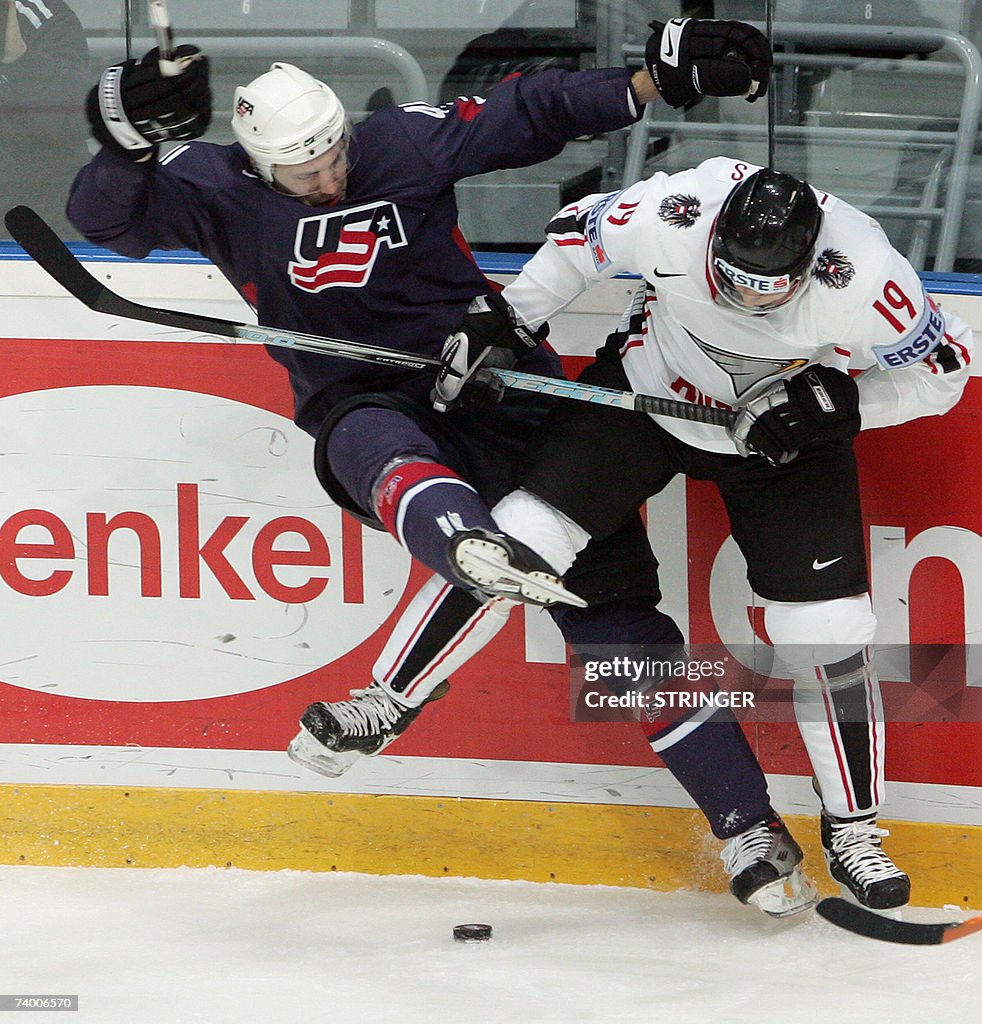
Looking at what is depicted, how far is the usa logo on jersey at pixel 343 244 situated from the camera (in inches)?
90.0

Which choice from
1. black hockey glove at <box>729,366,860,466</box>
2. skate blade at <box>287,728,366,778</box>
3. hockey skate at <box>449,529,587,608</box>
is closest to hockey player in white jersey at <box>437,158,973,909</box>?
black hockey glove at <box>729,366,860,466</box>

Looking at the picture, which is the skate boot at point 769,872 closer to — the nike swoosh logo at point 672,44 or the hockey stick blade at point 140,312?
the hockey stick blade at point 140,312

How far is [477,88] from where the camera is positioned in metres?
2.76

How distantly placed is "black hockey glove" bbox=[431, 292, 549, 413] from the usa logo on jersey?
184mm

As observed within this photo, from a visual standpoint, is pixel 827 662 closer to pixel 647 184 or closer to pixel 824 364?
pixel 824 364

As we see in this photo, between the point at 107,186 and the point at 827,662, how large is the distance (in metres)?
1.37

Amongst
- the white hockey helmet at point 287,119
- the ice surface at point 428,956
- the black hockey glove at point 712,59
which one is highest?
the black hockey glove at point 712,59

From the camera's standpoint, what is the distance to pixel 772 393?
7.03ft

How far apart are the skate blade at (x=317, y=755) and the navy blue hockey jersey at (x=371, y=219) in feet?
1.92

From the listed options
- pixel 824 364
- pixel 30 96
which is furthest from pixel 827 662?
pixel 30 96

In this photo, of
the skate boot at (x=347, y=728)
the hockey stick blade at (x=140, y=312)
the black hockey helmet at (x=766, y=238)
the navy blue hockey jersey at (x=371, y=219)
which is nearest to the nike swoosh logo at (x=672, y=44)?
the navy blue hockey jersey at (x=371, y=219)

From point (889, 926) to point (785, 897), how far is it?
0.19 meters

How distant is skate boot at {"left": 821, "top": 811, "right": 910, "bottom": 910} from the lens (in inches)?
89.2

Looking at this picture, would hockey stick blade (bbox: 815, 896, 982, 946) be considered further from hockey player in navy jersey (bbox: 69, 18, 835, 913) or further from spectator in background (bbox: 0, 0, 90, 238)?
spectator in background (bbox: 0, 0, 90, 238)
